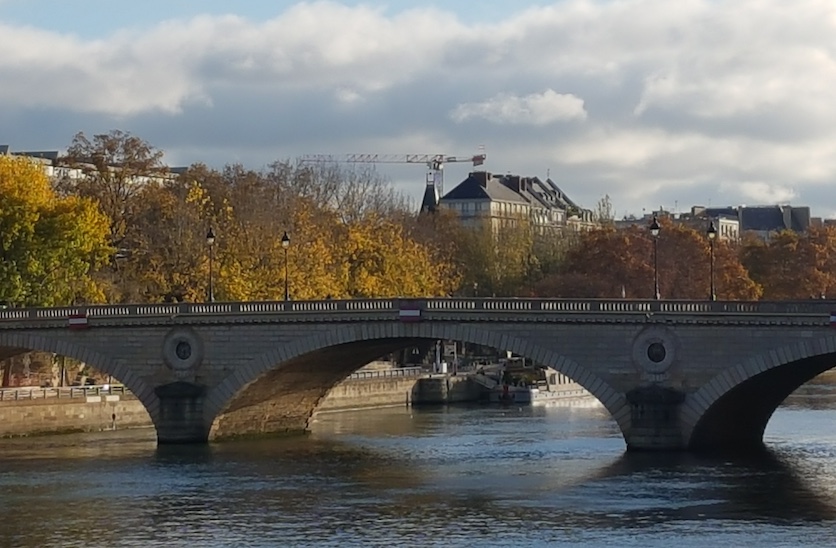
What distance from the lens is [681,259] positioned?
4788 inches

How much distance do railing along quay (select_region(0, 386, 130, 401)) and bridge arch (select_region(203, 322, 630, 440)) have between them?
9530 mm

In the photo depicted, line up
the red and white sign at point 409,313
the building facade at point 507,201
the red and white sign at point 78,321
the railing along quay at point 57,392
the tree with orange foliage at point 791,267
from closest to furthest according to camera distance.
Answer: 1. the red and white sign at point 409,313
2. the red and white sign at point 78,321
3. the railing along quay at point 57,392
4. the tree with orange foliage at point 791,267
5. the building facade at point 507,201

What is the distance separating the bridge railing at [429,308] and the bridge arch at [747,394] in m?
1.33

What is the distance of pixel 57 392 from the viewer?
76.4m

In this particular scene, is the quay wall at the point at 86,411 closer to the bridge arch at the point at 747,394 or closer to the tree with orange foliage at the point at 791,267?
the bridge arch at the point at 747,394

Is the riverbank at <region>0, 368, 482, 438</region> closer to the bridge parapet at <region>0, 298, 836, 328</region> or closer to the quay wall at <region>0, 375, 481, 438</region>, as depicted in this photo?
the quay wall at <region>0, 375, 481, 438</region>

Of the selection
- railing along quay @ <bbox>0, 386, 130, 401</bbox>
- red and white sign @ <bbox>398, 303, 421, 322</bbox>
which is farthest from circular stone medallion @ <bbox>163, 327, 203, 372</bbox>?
railing along quay @ <bbox>0, 386, 130, 401</bbox>

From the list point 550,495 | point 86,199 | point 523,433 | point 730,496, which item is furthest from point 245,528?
point 86,199

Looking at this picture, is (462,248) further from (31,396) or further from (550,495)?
(550,495)

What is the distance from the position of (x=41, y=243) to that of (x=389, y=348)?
1715 cm

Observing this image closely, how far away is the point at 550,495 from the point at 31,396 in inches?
1094

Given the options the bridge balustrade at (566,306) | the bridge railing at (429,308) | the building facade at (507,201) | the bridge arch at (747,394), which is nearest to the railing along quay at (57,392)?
the bridge railing at (429,308)

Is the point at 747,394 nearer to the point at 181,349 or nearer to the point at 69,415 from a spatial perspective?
the point at 181,349

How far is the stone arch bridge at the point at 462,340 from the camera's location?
60.7m
